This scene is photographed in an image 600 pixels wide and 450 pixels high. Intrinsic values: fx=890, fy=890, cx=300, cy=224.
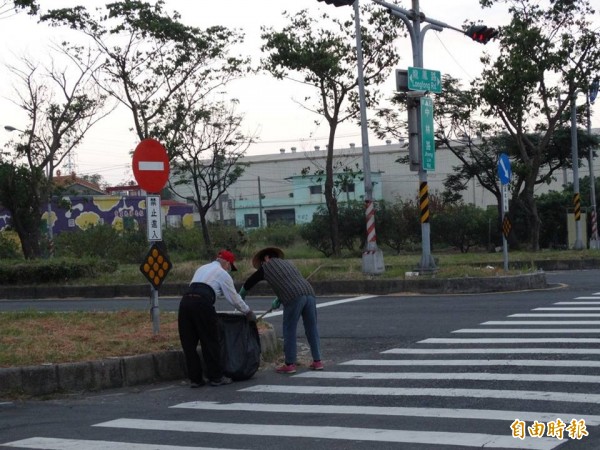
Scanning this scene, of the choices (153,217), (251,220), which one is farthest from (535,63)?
(251,220)

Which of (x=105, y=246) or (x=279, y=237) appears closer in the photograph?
(x=105, y=246)

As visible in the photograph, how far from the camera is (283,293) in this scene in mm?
10633

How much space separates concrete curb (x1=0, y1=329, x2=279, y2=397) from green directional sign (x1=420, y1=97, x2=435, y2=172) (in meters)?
11.9

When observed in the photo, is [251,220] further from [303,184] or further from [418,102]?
[418,102]

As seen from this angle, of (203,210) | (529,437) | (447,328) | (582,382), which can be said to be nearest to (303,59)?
(203,210)

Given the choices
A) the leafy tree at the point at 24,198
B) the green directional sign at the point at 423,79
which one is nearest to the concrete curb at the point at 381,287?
the green directional sign at the point at 423,79

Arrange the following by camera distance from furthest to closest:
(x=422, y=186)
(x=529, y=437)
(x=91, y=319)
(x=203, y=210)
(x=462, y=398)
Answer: (x=203, y=210), (x=422, y=186), (x=91, y=319), (x=462, y=398), (x=529, y=437)

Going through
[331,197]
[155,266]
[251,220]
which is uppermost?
[251,220]

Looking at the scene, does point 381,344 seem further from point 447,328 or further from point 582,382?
point 582,382

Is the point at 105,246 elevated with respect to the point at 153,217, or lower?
lower

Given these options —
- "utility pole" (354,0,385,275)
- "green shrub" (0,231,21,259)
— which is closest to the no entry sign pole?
"utility pole" (354,0,385,275)

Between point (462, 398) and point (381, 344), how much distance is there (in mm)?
4422

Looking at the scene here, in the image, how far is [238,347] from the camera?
10461mm

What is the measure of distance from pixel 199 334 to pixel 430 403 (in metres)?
3.01
